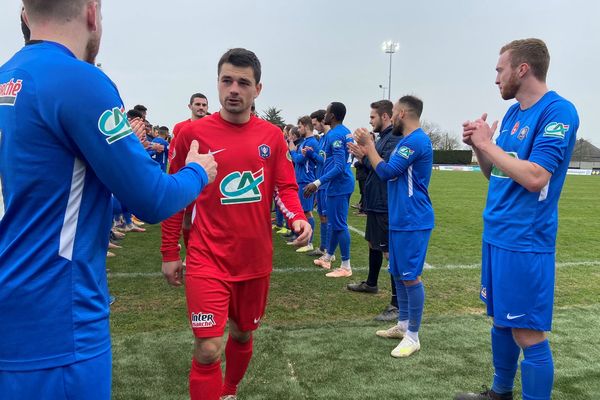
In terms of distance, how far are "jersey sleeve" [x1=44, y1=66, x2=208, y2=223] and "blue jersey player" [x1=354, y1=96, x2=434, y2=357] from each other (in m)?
2.90

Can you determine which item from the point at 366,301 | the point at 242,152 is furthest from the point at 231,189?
the point at 366,301

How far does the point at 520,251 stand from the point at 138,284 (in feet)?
15.2

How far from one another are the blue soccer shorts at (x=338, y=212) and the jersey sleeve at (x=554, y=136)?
441 centimetres

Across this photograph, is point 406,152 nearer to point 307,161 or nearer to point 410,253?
point 410,253

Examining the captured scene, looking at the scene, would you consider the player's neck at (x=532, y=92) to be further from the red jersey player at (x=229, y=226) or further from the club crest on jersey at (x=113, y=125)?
the club crest on jersey at (x=113, y=125)

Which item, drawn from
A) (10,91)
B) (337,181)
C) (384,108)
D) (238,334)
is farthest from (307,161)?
(10,91)

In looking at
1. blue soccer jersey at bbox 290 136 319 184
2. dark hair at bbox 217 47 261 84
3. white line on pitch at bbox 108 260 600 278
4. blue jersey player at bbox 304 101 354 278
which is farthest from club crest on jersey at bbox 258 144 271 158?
blue soccer jersey at bbox 290 136 319 184

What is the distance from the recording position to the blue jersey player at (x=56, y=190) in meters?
1.33

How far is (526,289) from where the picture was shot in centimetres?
269

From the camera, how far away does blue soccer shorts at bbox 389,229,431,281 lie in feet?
13.5

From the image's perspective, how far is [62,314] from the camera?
1.42m

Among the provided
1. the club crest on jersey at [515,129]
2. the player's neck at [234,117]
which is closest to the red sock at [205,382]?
the player's neck at [234,117]

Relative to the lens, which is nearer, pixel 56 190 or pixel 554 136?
pixel 56 190

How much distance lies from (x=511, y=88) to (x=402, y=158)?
1.31 metres
